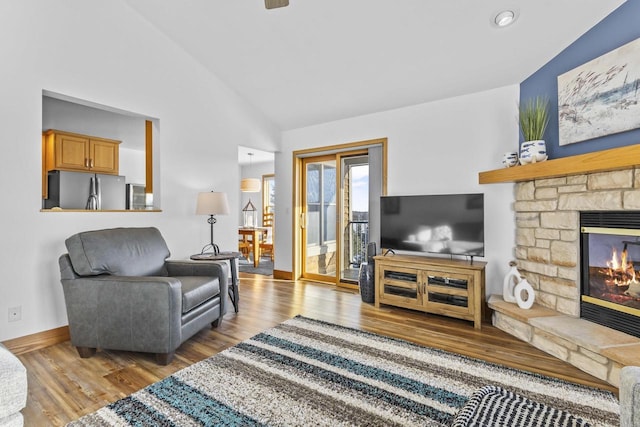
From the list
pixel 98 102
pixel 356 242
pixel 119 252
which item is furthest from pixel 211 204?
pixel 356 242

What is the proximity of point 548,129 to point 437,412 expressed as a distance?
265cm

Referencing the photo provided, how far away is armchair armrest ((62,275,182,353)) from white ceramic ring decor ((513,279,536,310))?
9.50 ft

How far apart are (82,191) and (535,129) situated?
227 inches

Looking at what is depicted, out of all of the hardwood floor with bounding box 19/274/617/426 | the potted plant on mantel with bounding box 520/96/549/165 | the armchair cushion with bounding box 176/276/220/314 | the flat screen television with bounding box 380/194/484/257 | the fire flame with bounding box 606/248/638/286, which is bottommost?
the hardwood floor with bounding box 19/274/617/426

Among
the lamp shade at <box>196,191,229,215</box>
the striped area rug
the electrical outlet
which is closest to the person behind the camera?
the striped area rug

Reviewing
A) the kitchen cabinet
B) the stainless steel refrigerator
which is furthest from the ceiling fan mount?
the kitchen cabinet

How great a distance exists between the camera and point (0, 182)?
8.30 feet

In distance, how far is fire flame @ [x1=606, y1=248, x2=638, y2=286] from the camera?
2342 millimetres

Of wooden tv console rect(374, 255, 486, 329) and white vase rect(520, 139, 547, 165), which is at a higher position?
white vase rect(520, 139, 547, 165)

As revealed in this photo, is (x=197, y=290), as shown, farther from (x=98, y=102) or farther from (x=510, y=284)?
(x=510, y=284)

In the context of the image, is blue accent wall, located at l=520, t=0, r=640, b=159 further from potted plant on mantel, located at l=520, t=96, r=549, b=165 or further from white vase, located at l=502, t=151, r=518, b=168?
white vase, located at l=502, t=151, r=518, b=168

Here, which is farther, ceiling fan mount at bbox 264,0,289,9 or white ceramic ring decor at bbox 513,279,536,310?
white ceramic ring decor at bbox 513,279,536,310

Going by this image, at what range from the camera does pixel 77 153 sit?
4961mm

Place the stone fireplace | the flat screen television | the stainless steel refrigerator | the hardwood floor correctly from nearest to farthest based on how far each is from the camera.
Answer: the hardwood floor, the stone fireplace, the flat screen television, the stainless steel refrigerator
